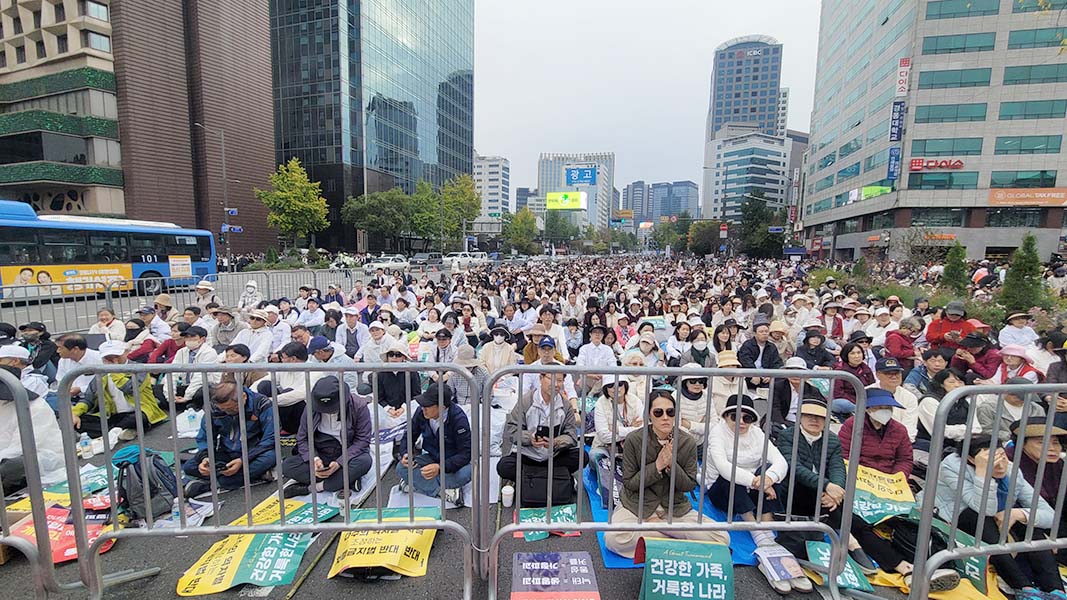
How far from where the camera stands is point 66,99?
3112cm

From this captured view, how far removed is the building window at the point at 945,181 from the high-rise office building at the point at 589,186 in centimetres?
7588

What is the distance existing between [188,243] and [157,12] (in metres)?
24.7

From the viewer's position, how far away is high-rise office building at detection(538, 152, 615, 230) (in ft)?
430

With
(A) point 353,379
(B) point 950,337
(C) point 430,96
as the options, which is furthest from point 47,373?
(C) point 430,96

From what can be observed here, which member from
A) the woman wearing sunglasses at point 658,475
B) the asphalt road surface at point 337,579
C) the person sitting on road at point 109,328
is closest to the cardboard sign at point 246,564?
the asphalt road surface at point 337,579

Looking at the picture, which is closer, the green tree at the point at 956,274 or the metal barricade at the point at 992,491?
the metal barricade at the point at 992,491

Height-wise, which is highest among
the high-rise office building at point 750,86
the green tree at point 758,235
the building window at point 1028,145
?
the high-rise office building at point 750,86

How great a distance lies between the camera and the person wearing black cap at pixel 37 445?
3814mm

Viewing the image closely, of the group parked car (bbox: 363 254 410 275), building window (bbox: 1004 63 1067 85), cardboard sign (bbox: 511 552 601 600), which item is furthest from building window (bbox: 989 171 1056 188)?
cardboard sign (bbox: 511 552 601 600)

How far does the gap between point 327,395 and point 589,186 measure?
414 ft

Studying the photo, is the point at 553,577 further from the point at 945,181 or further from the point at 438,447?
the point at 945,181

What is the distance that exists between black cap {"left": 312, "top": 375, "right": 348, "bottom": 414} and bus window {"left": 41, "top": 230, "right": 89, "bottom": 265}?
17.0 metres

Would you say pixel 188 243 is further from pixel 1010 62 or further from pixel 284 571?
pixel 1010 62

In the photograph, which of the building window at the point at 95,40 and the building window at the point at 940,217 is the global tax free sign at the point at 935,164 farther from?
the building window at the point at 95,40
